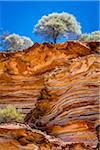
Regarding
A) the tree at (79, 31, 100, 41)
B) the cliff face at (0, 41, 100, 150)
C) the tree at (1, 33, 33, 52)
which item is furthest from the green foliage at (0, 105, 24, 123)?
the tree at (1, 33, 33, 52)

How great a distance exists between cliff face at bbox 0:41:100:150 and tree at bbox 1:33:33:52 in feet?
24.4

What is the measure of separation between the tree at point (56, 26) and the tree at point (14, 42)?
828mm

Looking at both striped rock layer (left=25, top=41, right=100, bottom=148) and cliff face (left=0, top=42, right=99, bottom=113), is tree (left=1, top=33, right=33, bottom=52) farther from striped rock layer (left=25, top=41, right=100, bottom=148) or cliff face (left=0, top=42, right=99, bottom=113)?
striped rock layer (left=25, top=41, right=100, bottom=148)

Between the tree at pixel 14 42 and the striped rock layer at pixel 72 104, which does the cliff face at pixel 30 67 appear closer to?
the striped rock layer at pixel 72 104

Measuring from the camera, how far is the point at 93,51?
18344 mm

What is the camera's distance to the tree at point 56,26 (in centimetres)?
2724

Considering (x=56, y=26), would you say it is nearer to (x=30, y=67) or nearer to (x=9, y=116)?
(x=30, y=67)

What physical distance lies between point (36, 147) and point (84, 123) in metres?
2.26

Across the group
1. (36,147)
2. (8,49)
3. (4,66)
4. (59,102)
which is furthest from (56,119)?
(8,49)

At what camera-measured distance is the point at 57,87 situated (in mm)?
17297

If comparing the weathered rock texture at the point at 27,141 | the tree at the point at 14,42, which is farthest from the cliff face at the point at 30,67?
the tree at the point at 14,42

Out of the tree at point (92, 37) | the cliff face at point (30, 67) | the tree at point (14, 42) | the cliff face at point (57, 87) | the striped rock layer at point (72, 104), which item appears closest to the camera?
the striped rock layer at point (72, 104)

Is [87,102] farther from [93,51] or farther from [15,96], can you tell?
[15,96]

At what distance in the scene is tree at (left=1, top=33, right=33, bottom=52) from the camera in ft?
93.1
